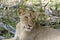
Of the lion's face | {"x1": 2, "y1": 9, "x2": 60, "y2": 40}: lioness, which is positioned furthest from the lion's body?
→ the lion's face

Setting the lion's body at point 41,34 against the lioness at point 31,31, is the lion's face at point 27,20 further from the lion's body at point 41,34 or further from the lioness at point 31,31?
the lion's body at point 41,34

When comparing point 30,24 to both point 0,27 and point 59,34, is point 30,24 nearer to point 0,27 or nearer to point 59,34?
point 59,34

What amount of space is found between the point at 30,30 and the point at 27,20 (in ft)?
0.60

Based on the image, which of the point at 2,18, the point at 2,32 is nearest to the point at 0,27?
the point at 2,32

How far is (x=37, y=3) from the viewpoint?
6762mm

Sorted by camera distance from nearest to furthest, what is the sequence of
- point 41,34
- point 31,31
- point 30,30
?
point 30,30
point 31,31
point 41,34

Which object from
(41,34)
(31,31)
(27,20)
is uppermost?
(27,20)

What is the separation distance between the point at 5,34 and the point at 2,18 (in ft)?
2.59

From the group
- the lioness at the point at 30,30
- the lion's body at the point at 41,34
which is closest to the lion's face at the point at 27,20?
the lioness at the point at 30,30

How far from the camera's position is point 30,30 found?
4547 millimetres

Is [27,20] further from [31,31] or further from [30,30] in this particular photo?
[31,31]

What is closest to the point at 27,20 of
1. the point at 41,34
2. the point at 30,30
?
the point at 30,30

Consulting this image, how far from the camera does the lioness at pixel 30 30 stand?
15.0ft

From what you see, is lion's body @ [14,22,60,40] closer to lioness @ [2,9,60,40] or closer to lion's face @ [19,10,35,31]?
lioness @ [2,9,60,40]
